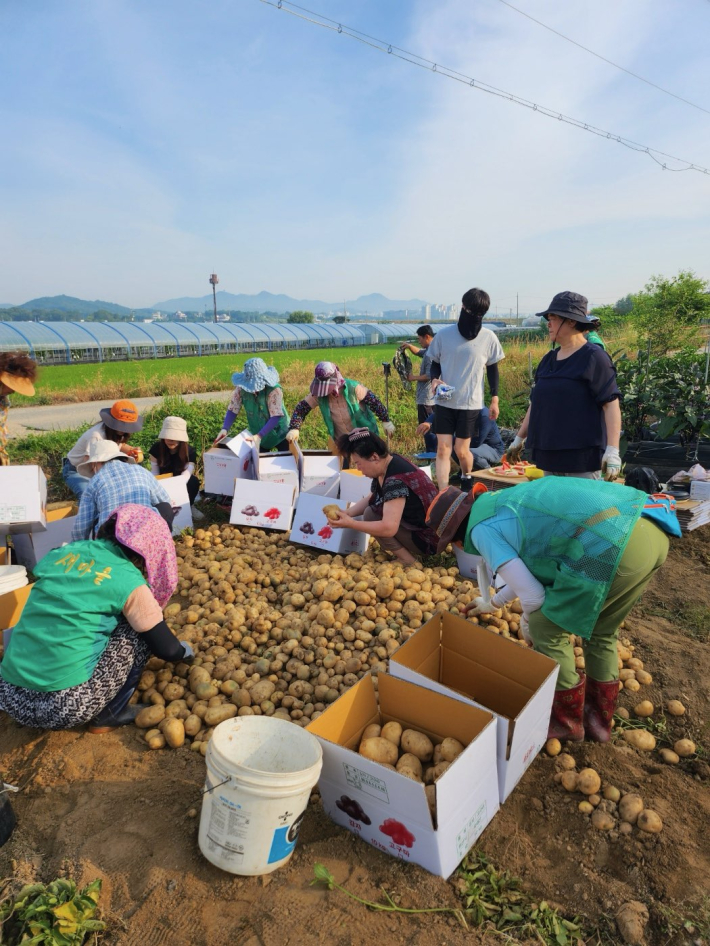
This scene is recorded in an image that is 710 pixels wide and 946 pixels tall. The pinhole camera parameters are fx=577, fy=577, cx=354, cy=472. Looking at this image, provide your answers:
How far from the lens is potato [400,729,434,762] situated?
220cm

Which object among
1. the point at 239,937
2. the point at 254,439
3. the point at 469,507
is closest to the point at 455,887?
the point at 239,937

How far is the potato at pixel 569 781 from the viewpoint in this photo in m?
2.22

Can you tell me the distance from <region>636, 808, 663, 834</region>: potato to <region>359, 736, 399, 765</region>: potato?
Result: 90 centimetres

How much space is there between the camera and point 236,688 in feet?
9.18

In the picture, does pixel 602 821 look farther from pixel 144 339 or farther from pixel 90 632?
pixel 144 339

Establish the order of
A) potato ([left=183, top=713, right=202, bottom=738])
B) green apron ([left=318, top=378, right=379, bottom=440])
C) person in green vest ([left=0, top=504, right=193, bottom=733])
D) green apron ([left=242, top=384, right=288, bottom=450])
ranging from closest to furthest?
person in green vest ([left=0, top=504, right=193, bottom=733]) → potato ([left=183, top=713, right=202, bottom=738]) → green apron ([left=318, top=378, right=379, bottom=440]) → green apron ([left=242, top=384, right=288, bottom=450])

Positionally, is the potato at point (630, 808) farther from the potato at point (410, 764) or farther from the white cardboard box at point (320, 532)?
the white cardboard box at point (320, 532)

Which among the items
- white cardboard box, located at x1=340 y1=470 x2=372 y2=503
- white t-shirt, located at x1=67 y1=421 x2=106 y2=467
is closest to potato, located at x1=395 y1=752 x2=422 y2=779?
white cardboard box, located at x1=340 y1=470 x2=372 y2=503

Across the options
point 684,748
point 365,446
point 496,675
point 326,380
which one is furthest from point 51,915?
point 326,380

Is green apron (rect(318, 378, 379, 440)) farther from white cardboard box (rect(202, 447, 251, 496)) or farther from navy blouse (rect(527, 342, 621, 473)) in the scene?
navy blouse (rect(527, 342, 621, 473))

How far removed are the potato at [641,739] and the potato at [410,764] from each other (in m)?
1.02

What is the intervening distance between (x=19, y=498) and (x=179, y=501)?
3.82 feet

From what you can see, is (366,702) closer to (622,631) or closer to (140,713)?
(140,713)

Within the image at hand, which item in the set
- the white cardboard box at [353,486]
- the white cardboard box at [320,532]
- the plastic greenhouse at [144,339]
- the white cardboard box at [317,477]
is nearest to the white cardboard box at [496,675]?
the white cardboard box at [320,532]
